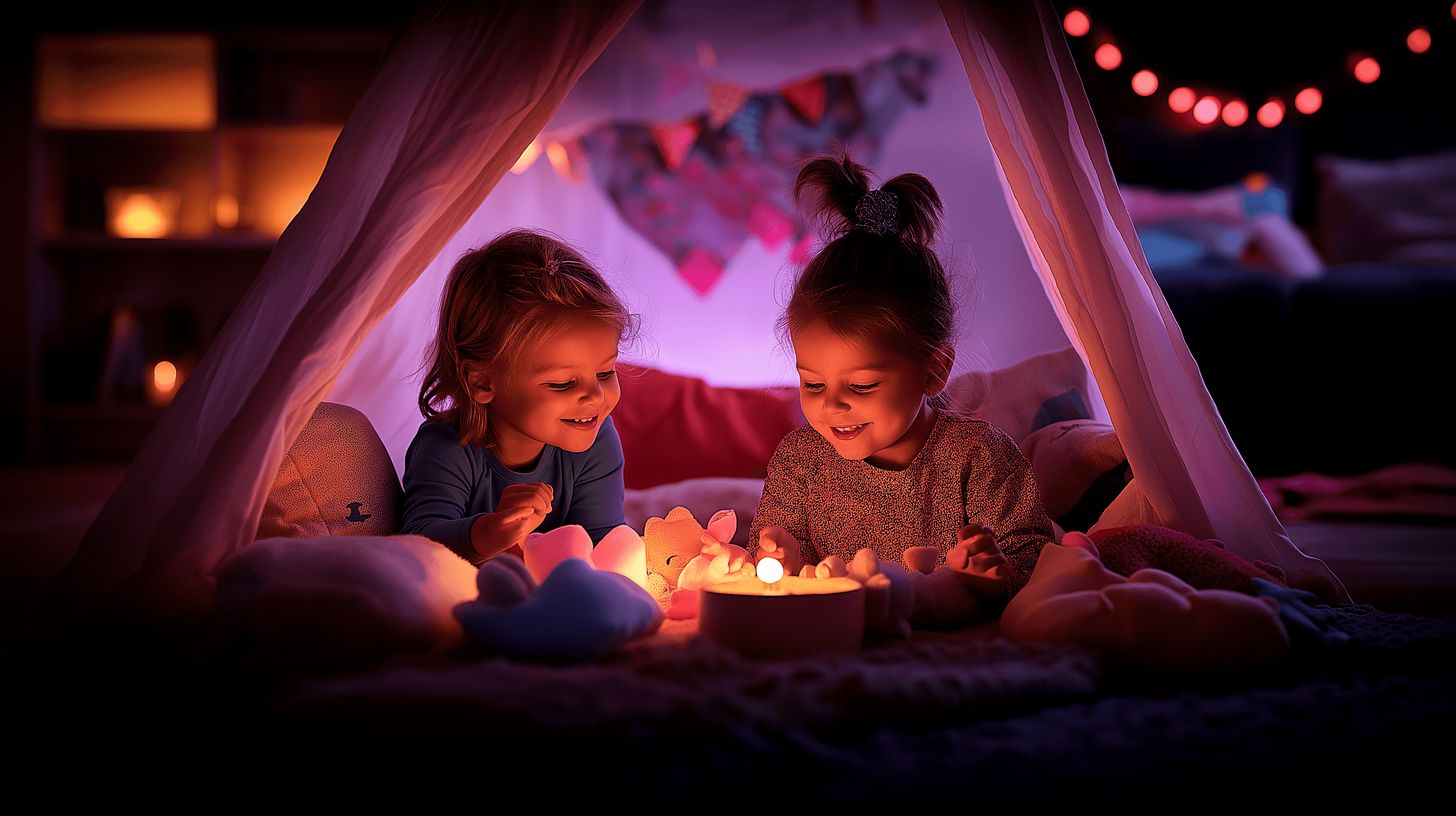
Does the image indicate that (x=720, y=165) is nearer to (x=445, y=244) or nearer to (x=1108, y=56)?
(x=445, y=244)

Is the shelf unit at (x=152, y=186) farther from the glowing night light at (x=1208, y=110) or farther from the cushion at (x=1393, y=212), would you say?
the cushion at (x=1393, y=212)

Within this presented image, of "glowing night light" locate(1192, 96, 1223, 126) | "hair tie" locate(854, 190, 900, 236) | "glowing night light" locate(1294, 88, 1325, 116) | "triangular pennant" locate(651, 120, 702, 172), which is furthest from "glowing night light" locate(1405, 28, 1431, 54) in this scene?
"hair tie" locate(854, 190, 900, 236)

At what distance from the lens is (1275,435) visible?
2.90 meters

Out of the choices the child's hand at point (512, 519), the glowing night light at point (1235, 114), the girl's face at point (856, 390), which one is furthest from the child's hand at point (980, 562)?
the glowing night light at point (1235, 114)

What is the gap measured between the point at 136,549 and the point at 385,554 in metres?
0.36

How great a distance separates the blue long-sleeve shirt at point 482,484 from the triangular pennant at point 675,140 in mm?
1410

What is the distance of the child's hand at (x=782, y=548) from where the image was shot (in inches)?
49.8


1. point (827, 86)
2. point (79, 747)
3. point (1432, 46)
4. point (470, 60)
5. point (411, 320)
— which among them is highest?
point (1432, 46)

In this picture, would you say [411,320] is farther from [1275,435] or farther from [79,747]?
[1275,435]

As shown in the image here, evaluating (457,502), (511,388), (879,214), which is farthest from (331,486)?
(879,214)

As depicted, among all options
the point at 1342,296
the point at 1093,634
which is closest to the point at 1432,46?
the point at 1342,296

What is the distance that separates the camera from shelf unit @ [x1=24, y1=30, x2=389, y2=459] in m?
3.92

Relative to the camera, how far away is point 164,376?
404 centimetres

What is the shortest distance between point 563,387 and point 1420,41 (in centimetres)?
433
